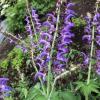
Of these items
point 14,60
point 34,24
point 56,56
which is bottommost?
point 14,60

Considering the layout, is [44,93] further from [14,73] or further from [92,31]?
[14,73]

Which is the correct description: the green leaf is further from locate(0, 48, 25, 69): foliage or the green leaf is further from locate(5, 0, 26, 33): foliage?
locate(5, 0, 26, 33): foliage

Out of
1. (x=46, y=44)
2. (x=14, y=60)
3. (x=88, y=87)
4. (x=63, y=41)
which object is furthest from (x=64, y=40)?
(x=14, y=60)

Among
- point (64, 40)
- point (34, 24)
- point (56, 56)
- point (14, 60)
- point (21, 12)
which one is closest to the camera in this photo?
point (64, 40)

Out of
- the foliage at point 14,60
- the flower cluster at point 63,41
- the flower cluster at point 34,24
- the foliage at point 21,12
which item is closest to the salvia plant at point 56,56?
the flower cluster at point 63,41

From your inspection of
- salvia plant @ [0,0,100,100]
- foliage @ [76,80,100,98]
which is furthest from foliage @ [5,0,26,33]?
foliage @ [76,80,100,98]

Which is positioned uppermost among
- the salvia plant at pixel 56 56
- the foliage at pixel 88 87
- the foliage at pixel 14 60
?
the salvia plant at pixel 56 56

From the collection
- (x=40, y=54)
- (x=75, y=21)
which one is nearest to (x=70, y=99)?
(x=40, y=54)

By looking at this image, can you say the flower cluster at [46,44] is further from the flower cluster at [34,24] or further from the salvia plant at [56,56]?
the flower cluster at [34,24]

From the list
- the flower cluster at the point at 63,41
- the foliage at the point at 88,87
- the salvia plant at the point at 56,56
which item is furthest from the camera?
the flower cluster at the point at 63,41

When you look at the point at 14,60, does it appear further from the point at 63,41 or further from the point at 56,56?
the point at 63,41

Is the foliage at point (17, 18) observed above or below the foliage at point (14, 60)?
above
